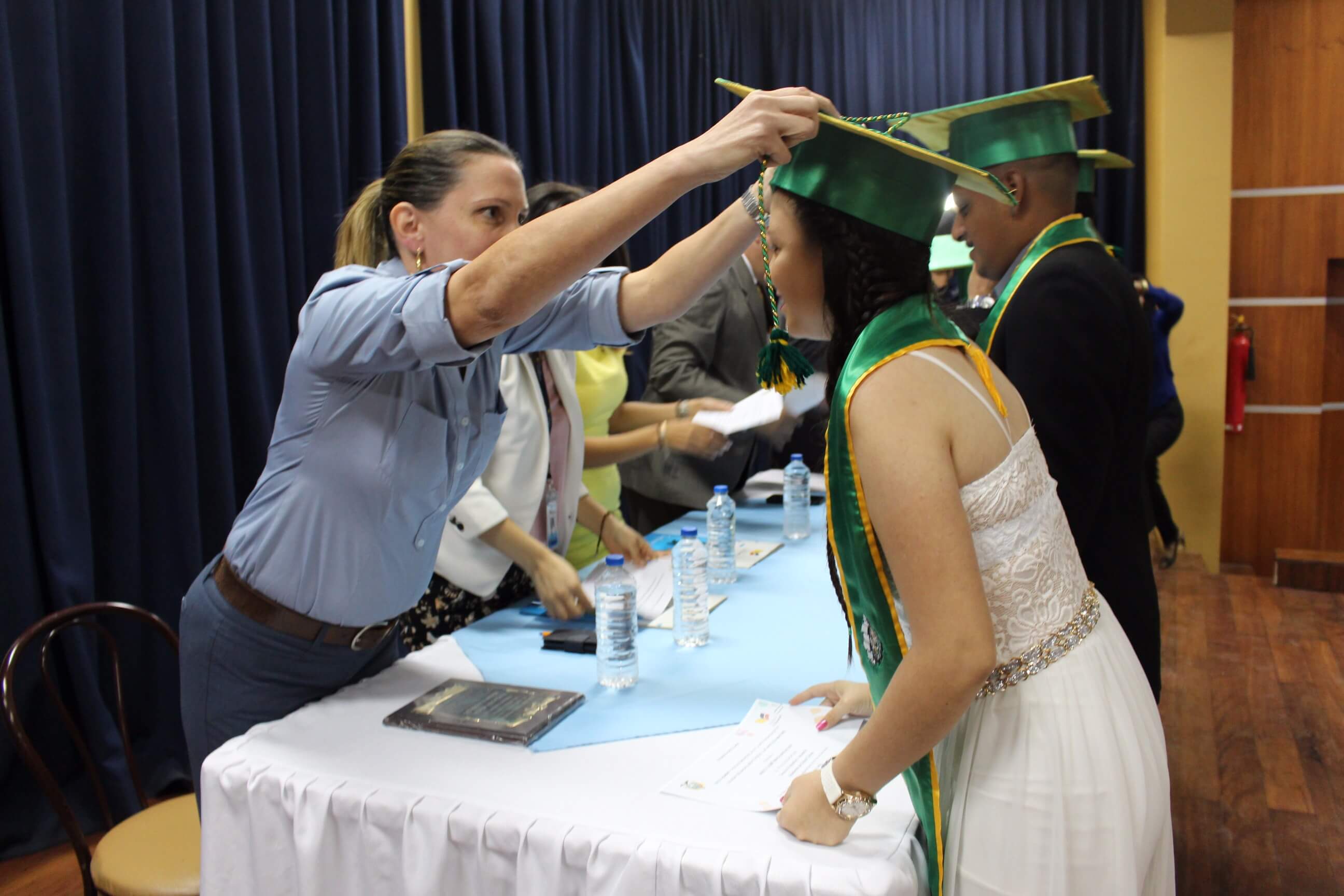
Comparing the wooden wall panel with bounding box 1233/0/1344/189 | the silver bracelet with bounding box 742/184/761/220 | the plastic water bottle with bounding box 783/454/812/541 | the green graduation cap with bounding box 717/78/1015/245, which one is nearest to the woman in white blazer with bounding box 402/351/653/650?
the plastic water bottle with bounding box 783/454/812/541

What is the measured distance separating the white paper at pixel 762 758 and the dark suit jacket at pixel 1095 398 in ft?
1.82

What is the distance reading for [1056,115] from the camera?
180cm

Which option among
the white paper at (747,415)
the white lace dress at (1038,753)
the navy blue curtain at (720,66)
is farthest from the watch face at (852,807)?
the navy blue curtain at (720,66)

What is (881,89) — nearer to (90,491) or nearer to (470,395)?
(90,491)

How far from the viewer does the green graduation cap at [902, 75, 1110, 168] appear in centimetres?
179

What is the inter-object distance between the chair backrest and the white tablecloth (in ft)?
1.91

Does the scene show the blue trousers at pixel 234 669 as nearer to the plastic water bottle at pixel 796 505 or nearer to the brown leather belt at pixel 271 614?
the brown leather belt at pixel 271 614

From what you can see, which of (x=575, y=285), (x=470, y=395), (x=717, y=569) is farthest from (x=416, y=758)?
(x=717, y=569)

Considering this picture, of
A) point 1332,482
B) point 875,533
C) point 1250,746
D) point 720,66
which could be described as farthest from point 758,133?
point 1332,482

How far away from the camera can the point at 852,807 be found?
1.03m

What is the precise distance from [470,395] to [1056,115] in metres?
1.15

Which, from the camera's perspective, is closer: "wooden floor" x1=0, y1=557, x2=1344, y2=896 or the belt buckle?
the belt buckle

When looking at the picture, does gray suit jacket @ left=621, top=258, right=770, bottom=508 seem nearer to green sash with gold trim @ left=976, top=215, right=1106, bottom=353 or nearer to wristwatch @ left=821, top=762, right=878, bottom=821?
green sash with gold trim @ left=976, top=215, right=1106, bottom=353

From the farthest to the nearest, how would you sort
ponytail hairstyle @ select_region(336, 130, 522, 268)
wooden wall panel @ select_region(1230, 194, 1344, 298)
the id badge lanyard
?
1. wooden wall panel @ select_region(1230, 194, 1344, 298)
2. the id badge lanyard
3. ponytail hairstyle @ select_region(336, 130, 522, 268)
